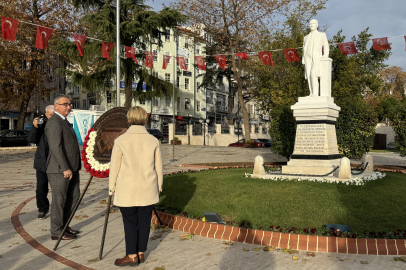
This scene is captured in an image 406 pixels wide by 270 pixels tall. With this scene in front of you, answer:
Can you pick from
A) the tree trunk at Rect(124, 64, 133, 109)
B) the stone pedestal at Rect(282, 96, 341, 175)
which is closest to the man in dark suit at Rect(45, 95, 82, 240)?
the stone pedestal at Rect(282, 96, 341, 175)

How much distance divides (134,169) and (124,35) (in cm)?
2014

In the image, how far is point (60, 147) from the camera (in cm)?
552

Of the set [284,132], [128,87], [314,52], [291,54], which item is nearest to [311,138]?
[314,52]

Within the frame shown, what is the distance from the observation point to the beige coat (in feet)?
14.6

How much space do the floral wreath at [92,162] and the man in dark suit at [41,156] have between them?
103cm

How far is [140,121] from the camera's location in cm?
455

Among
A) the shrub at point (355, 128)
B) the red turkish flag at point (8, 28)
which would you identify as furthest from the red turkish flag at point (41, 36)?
the shrub at point (355, 128)

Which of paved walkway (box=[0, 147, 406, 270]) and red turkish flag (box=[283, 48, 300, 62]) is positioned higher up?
red turkish flag (box=[283, 48, 300, 62])

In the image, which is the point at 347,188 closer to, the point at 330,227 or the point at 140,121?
the point at 330,227

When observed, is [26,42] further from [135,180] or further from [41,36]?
[135,180]

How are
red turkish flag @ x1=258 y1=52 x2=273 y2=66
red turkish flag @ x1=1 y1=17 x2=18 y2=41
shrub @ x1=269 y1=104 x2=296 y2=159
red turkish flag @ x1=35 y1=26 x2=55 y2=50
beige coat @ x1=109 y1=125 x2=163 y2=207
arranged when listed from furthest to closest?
red turkish flag @ x1=258 y1=52 x2=273 y2=66
shrub @ x1=269 y1=104 x2=296 y2=159
red turkish flag @ x1=35 y1=26 x2=55 y2=50
red turkish flag @ x1=1 y1=17 x2=18 y2=41
beige coat @ x1=109 y1=125 x2=163 y2=207

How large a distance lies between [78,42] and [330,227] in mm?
13781

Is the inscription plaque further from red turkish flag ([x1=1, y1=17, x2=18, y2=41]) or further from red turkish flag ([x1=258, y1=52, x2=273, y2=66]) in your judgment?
red turkish flag ([x1=1, y1=17, x2=18, y2=41])

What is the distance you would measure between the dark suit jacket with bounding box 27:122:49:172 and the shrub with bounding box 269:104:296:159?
37.2ft
